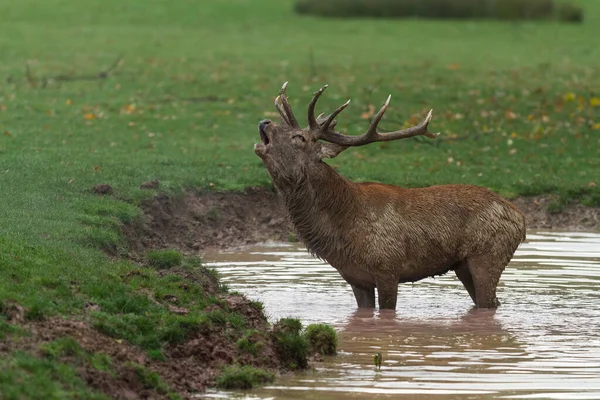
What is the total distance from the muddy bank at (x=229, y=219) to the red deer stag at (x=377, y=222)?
2728 millimetres

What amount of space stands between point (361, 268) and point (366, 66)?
1666 cm

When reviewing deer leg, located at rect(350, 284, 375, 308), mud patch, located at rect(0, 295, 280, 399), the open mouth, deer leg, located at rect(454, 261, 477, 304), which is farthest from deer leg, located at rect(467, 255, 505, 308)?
mud patch, located at rect(0, 295, 280, 399)

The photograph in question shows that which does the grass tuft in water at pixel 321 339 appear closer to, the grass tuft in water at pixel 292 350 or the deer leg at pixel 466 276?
the grass tuft in water at pixel 292 350

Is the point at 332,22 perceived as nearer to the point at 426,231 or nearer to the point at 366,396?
the point at 426,231

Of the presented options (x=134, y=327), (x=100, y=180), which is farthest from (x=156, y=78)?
(x=134, y=327)

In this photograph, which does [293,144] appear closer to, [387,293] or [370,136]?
[370,136]

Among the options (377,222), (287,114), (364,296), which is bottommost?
(364,296)

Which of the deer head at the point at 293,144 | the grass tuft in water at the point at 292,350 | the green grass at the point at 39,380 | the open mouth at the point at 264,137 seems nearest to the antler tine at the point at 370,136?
the deer head at the point at 293,144

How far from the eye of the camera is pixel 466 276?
13094mm

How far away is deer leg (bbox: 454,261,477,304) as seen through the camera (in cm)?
1294

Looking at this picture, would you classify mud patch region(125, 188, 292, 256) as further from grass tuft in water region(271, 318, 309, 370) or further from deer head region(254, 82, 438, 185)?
grass tuft in water region(271, 318, 309, 370)

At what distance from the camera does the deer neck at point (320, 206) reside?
1257 cm

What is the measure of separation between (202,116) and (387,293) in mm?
11463

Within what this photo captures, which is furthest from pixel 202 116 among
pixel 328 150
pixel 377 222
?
pixel 377 222
